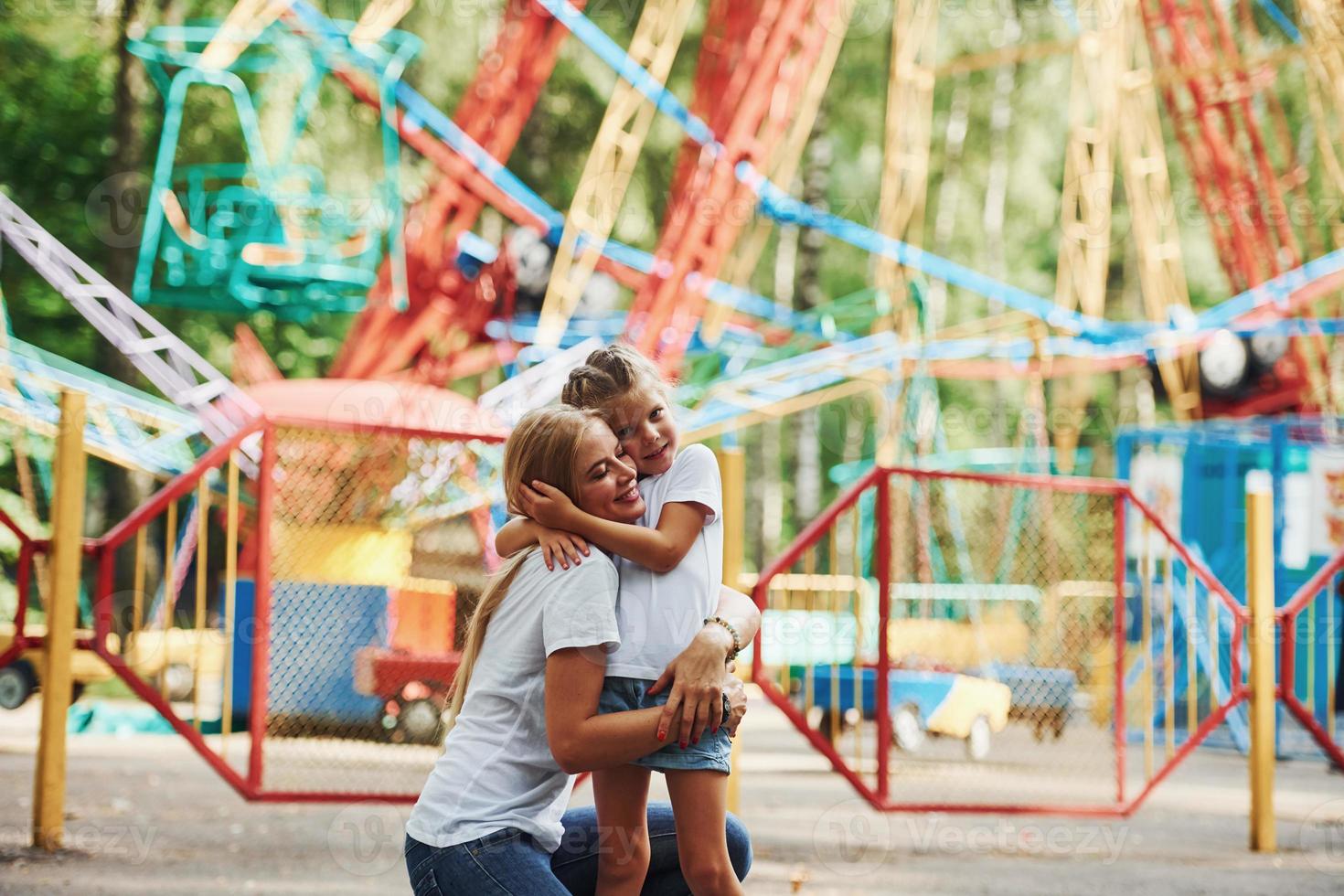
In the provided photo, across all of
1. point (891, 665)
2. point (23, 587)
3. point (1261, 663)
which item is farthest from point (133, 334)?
point (1261, 663)

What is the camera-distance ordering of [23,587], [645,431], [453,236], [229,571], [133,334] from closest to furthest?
[645,431]
[23,587]
[229,571]
[133,334]
[453,236]

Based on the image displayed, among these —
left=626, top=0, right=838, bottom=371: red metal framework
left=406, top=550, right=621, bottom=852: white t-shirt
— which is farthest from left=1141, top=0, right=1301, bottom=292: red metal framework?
left=406, top=550, right=621, bottom=852: white t-shirt

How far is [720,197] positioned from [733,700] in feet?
41.4

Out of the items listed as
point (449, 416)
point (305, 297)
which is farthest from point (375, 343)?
point (449, 416)

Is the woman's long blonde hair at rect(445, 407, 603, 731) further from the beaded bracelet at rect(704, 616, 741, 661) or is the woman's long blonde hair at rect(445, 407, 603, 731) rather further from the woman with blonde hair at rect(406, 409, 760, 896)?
the beaded bracelet at rect(704, 616, 741, 661)

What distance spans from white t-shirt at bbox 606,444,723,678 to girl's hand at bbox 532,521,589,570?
0.48ft

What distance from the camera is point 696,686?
2.77m

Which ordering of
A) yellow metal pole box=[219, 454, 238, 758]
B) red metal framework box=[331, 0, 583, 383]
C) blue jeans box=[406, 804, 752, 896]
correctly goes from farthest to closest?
red metal framework box=[331, 0, 583, 383] → yellow metal pole box=[219, 454, 238, 758] → blue jeans box=[406, 804, 752, 896]

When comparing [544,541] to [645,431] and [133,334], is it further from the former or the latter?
[133,334]

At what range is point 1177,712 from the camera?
13492 millimetres

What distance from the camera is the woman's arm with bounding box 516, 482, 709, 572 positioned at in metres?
2.83

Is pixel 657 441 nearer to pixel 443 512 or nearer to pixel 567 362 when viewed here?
pixel 443 512

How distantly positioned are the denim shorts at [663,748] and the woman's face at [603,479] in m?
0.32

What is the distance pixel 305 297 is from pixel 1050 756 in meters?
7.31
